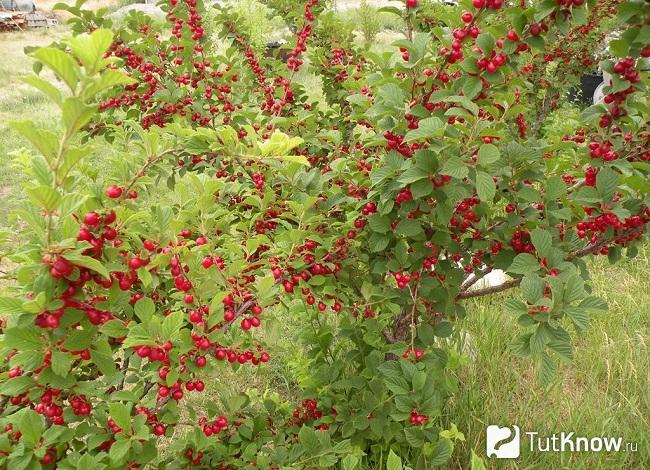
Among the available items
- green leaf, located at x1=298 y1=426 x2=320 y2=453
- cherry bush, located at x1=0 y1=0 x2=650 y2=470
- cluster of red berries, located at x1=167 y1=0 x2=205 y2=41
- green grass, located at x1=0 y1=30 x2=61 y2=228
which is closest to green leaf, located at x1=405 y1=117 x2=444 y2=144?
cherry bush, located at x1=0 y1=0 x2=650 y2=470

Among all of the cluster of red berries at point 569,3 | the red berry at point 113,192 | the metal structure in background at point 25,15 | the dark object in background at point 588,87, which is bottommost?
the red berry at point 113,192

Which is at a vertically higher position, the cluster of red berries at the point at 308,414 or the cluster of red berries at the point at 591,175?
the cluster of red berries at the point at 591,175

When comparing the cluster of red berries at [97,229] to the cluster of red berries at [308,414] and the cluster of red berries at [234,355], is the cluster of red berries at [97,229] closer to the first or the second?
the cluster of red berries at [234,355]

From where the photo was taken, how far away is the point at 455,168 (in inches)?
59.3

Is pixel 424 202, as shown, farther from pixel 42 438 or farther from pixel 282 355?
pixel 282 355

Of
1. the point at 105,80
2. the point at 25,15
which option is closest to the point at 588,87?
the point at 105,80

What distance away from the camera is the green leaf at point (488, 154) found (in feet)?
4.92

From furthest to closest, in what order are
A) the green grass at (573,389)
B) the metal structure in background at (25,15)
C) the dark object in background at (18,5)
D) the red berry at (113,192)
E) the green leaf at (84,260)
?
the dark object in background at (18,5) → the metal structure in background at (25,15) → the green grass at (573,389) → the red berry at (113,192) → the green leaf at (84,260)

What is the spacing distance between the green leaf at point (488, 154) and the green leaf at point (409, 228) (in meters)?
0.30

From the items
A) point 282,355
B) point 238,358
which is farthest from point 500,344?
point 238,358

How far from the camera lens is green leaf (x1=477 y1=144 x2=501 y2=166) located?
150 centimetres

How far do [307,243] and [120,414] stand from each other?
0.75m

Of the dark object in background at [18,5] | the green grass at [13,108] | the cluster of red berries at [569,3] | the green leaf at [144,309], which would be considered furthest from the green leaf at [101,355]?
the dark object in background at [18,5]

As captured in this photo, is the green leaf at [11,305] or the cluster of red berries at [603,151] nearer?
the green leaf at [11,305]
